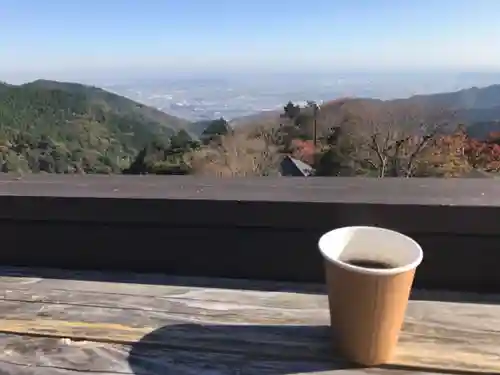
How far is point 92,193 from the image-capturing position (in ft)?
3.90

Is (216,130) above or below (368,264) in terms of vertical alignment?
below

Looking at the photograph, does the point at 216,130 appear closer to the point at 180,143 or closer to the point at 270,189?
the point at 180,143

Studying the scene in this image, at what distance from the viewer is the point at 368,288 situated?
2.34 ft

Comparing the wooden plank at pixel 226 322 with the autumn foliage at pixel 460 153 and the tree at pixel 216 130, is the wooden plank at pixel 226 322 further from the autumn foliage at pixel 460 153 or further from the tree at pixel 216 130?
the tree at pixel 216 130

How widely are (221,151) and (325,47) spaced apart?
8.74m

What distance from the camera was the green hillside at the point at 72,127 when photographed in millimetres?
22009

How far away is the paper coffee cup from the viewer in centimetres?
72

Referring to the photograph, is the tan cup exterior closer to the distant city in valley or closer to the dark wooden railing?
the dark wooden railing

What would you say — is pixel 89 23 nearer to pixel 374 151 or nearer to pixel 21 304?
pixel 374 151

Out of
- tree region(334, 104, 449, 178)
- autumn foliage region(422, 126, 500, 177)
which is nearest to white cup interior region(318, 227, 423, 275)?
tree region(334, 104, 449, 178)

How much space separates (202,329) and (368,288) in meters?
0.37

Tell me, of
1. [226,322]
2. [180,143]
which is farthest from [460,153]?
[226,322]

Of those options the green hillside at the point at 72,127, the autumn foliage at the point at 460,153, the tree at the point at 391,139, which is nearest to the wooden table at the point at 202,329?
the tree at the point at 391,139

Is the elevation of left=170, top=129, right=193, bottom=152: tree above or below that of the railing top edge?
below
